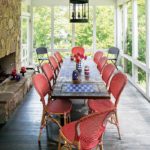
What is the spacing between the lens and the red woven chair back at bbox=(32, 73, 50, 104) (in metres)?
3.25

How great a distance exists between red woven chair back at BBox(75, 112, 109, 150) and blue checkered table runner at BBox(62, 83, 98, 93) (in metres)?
0.92

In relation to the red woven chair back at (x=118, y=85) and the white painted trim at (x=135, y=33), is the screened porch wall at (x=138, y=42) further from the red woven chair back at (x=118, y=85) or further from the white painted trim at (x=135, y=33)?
the red woven chair back at (x=118, y=85)

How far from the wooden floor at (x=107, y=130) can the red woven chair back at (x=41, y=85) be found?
0.61 metres

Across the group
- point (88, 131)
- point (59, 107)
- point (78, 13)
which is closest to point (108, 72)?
point (59, 107)

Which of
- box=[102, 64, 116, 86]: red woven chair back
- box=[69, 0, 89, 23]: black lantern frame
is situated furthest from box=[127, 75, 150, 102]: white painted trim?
box=[69, 0, 89, 23]: black lantern frame

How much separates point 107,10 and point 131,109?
19.1 feet

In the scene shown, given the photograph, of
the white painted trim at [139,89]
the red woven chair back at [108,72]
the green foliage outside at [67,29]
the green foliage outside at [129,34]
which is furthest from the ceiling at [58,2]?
the red woven chair back at [108,72]

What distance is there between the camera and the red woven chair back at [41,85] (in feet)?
10.7

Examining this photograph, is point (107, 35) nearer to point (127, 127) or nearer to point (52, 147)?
point (127, 127)

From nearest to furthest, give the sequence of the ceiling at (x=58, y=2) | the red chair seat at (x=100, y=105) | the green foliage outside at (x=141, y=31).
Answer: the red chair seat at (x=100, y=105) < the green foliage outside at (x=141, y=31) < the ceiling at (x=58, y=2)

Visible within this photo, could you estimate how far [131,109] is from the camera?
4785 millimetres

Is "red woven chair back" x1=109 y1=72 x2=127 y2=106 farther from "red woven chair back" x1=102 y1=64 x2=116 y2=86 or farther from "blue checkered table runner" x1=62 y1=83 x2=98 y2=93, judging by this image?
"red woven chair back" x1=102 y1=64 x2=116 y2=86

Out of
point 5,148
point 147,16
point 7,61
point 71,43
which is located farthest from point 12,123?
point 71,43

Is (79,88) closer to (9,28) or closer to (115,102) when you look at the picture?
(115,102)
